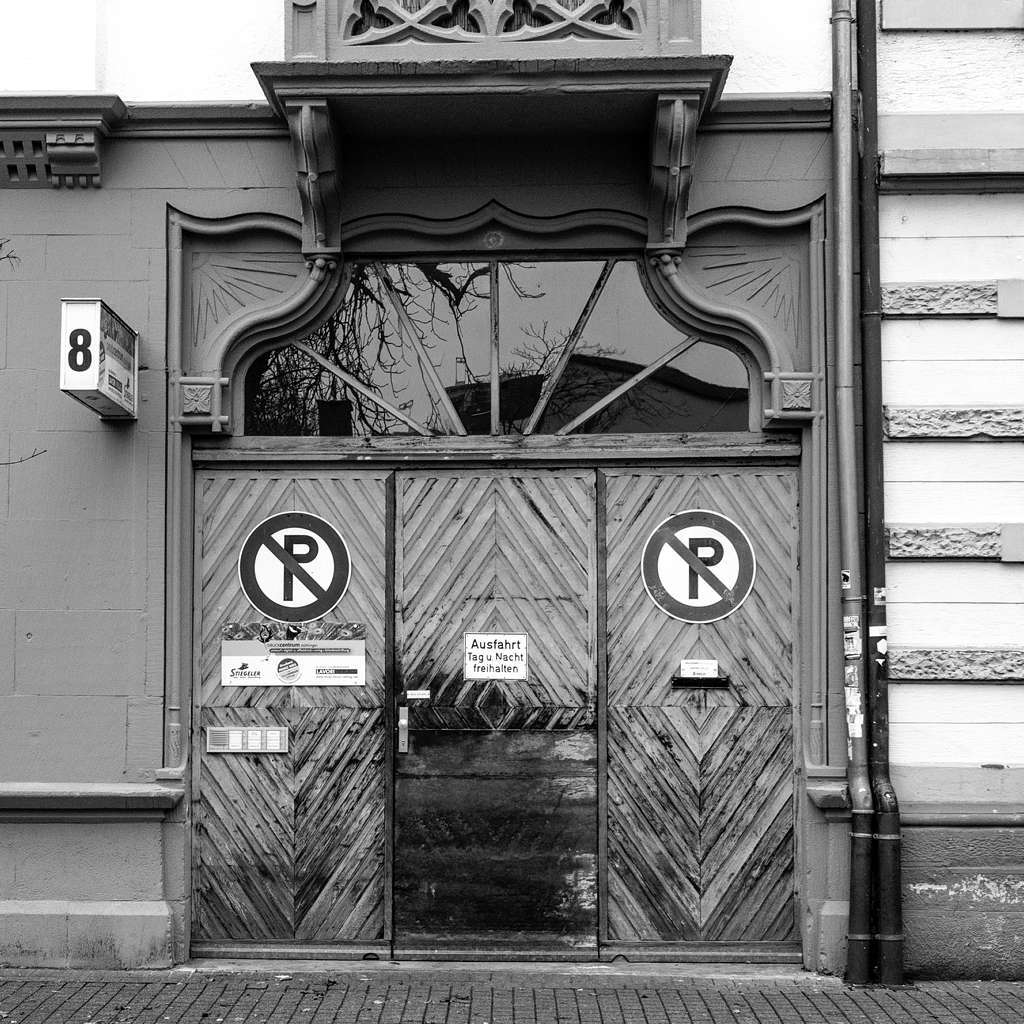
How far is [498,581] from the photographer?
7.49 metres

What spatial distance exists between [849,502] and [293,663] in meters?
3.21

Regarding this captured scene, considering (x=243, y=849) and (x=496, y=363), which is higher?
(x=496, y=363)

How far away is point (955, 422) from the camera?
722cm

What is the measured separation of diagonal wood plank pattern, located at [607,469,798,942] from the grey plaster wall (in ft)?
8.50

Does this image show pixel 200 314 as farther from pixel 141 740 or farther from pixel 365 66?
pixel 141 740

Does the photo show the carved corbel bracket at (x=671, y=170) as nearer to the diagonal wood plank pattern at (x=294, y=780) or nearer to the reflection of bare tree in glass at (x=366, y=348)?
the reflection of bare tree in glass at (x=366, y=348)

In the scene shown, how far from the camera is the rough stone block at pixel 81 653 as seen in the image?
23.9 ft

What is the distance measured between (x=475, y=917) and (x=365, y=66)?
463 centimetres

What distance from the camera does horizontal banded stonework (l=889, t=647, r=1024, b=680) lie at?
712 cm

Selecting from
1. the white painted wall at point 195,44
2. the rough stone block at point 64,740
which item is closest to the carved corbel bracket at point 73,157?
the white painted wall at point 195,44

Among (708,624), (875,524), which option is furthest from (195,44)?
(875,524)

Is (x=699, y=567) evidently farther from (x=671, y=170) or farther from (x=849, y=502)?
(x=671, y=170)

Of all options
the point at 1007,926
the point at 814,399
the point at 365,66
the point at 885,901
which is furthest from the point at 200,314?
the point at 1007,926

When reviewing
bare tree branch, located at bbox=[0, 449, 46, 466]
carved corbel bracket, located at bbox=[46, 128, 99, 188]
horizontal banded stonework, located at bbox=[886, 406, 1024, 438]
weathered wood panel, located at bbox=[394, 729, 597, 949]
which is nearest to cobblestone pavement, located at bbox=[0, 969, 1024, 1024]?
weathered wood panel, located at bbox=[394, 729, 597, 949]
